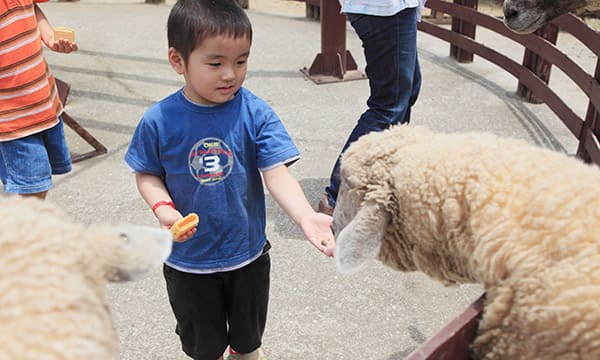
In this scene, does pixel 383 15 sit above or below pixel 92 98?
above

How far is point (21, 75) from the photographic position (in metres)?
2.73

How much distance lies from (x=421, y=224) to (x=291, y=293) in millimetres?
1676

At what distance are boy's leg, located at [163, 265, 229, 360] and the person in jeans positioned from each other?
1353 mm

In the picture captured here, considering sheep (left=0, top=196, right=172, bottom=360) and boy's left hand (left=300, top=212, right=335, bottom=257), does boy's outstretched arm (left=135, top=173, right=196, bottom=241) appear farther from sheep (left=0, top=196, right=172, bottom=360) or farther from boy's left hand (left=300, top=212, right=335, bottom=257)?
sheep (left=0, top=196, right=172, bottom=360)

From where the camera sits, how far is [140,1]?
438 inches

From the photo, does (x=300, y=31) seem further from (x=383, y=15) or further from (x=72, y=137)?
(x=383, y=15)

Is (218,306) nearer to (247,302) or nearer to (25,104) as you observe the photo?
(247,302)

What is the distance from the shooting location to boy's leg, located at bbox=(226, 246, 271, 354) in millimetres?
2227

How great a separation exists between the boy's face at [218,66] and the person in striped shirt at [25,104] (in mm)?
1161

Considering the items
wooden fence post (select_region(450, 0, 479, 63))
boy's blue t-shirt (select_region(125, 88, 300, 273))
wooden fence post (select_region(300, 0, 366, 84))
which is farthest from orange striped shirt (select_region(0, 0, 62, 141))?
wooden fence post (select_region(450, 0, 479, 63))

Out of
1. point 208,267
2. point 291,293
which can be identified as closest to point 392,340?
point 291,293

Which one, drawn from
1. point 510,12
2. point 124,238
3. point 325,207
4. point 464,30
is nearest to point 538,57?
point 464,30

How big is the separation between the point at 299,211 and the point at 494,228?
85 cm

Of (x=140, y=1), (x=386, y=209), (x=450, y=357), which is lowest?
(x=140, y=1)
